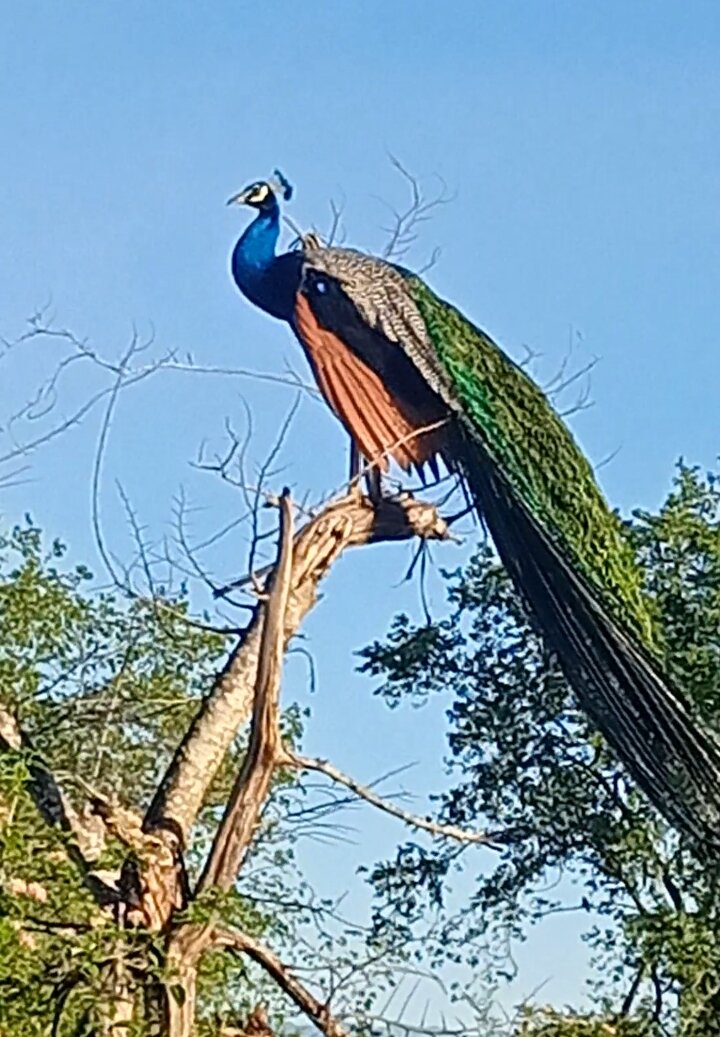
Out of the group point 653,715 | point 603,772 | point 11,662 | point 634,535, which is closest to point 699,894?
point 603,772

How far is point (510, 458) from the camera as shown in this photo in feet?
20.7

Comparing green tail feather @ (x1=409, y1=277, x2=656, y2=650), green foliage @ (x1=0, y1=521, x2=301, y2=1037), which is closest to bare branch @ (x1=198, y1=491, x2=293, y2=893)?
green foliage @ (x1=0, y1=521, x2=301, y2=1037)

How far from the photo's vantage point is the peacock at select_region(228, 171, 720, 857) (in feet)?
19.5

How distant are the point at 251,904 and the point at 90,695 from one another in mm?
1041

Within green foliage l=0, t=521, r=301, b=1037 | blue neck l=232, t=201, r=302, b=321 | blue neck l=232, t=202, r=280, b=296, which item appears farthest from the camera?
blue neck l=232, t=202, r=280, b=296

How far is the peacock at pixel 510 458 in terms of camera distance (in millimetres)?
5945

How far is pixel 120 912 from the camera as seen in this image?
14.3 feet

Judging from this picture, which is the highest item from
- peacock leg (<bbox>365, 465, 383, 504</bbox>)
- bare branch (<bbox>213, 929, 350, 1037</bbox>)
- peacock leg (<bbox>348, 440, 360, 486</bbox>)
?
peacock leg (<bbox>348, 440, 360, 486</bbox>)

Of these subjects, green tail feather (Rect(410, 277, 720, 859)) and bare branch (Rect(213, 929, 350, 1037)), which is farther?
green tail feather (Rect(410, 277, 720, 859))

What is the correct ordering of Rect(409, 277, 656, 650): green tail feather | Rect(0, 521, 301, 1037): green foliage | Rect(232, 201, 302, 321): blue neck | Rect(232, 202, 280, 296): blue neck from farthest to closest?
Rect(232, 202, 280, 296): blue neck, Rect(232, 201, 302, 321): blue neck, Rect(409, 277, 656, 650): green tail feather, Rect(0, 521, 301, 1037): green foliage

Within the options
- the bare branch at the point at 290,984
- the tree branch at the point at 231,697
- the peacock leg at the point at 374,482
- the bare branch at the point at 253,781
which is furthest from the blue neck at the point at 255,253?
the bare branch at the point at 290,984

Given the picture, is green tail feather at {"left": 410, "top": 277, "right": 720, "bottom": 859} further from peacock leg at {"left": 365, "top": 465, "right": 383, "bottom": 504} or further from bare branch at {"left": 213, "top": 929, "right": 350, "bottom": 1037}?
bare branch at {"left": 213, "top": 929, "right": 350, "bottom": 1037}

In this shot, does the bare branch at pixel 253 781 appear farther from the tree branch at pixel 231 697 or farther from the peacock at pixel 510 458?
the peacock at pixel 510 458

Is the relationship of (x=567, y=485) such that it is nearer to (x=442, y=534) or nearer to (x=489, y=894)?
(x=442, y=534)
